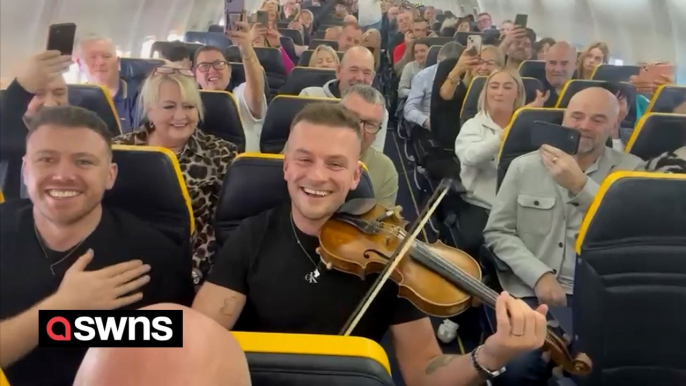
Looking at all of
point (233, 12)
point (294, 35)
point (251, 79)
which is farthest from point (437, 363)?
point (294, 35)

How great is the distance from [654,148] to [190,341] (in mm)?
2106

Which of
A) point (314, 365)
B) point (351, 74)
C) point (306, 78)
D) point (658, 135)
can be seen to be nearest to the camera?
point (314, 365)

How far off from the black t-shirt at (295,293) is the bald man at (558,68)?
2831mm

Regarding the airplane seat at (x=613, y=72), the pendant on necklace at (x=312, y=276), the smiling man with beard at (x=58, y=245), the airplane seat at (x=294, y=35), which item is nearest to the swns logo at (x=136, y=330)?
the smiling man with beard at (x=58, y=245)

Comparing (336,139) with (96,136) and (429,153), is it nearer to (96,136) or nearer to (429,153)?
(96,136)

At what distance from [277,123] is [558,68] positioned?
217 cm

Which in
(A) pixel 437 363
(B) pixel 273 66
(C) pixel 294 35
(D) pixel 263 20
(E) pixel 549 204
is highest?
(D) pixel 263 20

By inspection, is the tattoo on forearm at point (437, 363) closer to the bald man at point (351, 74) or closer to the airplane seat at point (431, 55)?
the bald man at point (351, 74)

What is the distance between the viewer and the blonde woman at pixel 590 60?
13.1 ft

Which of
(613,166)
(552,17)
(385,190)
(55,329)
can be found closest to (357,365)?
(55,329)

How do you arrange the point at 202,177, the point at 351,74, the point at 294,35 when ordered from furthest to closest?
the point at 294,35 < the point at 351,74 < the point at 202,177

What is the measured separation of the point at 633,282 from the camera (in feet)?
5.32

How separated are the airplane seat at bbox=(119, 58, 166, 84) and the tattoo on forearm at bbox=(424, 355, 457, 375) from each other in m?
1.62

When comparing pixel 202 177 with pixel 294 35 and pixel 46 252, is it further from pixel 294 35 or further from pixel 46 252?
pixel 294 35
